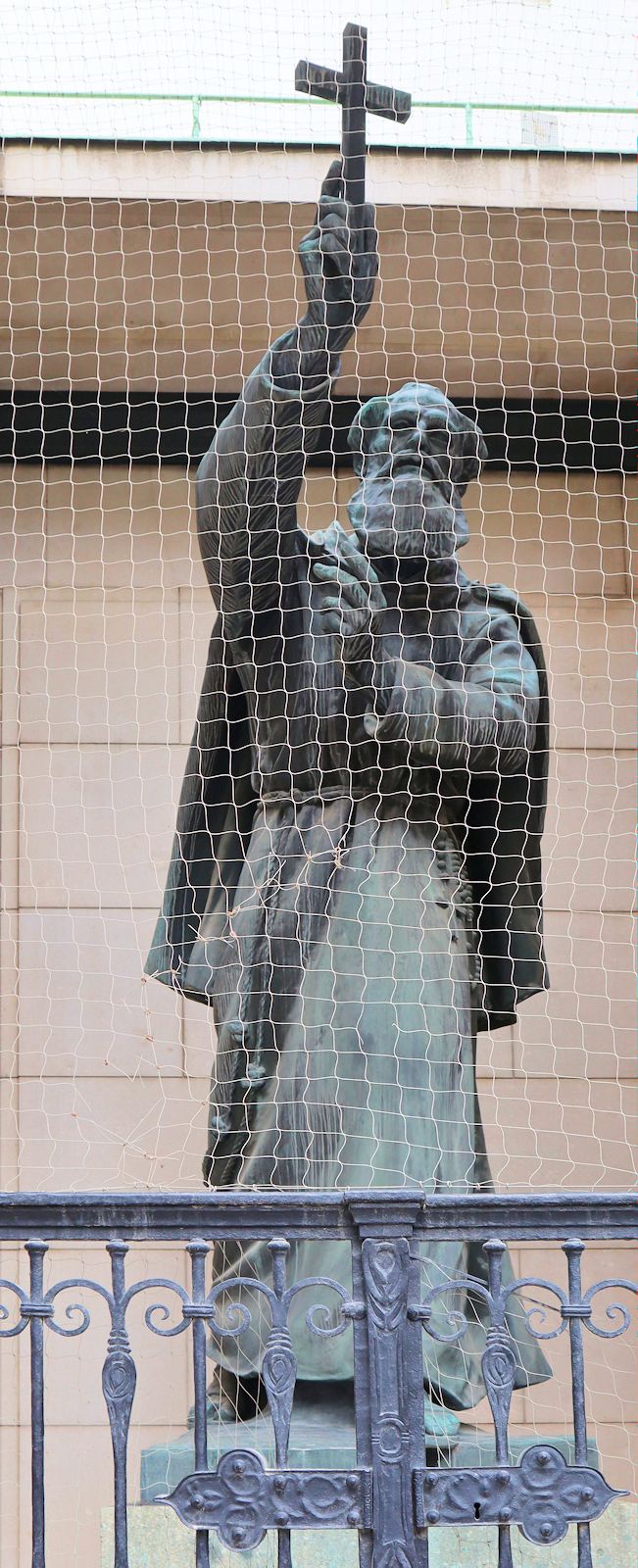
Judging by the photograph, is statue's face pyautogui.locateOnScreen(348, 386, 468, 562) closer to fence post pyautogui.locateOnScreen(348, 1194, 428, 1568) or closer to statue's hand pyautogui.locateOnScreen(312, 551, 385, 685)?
statue's hand pyautogui.locateOnScreen(312, 551, 385, 685)

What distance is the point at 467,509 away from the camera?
4.65 meters

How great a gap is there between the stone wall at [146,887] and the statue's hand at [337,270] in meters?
1.72

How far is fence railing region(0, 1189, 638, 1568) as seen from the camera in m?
2.38

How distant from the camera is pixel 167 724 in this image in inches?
177

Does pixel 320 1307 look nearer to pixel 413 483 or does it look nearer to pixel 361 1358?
pixel 361 1358

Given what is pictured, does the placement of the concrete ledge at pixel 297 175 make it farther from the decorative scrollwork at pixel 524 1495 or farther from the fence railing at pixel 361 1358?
the decorative scrollwork at pixel 524 1495

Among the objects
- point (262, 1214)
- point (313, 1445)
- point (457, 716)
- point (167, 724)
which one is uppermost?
point (167, 724)

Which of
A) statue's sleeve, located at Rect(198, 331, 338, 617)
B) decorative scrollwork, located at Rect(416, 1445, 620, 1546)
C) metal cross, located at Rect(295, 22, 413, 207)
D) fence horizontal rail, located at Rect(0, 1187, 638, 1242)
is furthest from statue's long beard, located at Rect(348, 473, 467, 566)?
decorative scrollwork, located at Rect(416, 1445, 620, 1546)

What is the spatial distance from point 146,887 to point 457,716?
5.25ft

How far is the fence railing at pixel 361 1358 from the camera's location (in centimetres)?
238

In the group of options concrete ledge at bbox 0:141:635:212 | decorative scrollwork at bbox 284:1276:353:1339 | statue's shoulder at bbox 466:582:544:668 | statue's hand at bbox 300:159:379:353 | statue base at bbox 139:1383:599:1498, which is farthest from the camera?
concrete ledge at bbox 0:141:635:212

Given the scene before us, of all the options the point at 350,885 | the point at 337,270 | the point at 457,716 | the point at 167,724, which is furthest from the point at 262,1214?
the point at 167,724

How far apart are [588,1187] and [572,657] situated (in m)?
1.03

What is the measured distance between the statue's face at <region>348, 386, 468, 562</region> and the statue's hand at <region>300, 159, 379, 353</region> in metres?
0.21
